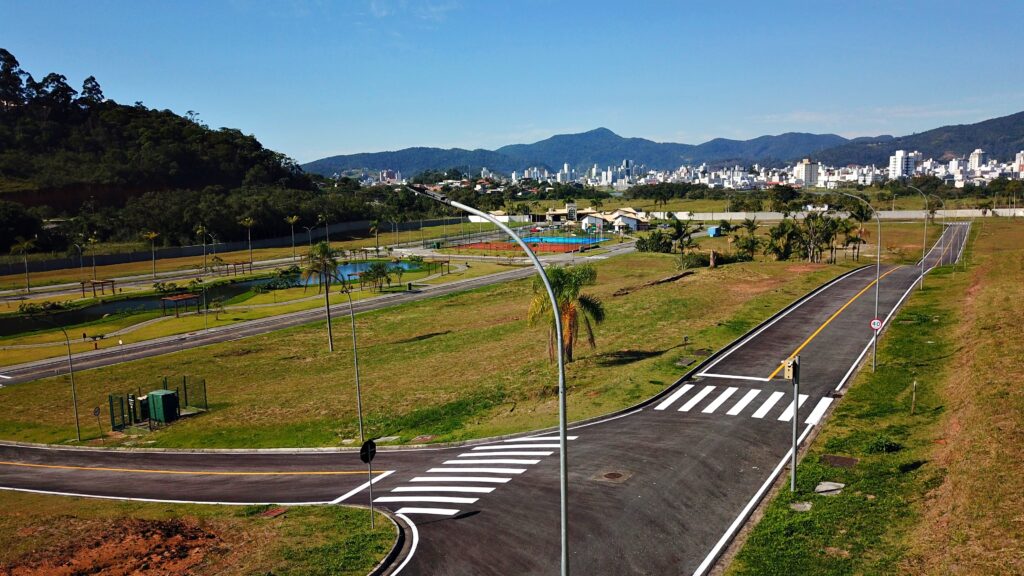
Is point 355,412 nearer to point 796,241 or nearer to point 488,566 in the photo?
point 488,566

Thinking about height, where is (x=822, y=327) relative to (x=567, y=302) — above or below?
below

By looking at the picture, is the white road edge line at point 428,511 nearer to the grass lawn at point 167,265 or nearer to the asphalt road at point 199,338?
the asphalt road at point 199,338

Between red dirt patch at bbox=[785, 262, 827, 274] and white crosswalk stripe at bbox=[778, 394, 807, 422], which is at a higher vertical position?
red dirt patch at bbox=[785, 262, 827, 274]

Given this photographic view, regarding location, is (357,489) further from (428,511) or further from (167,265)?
(167,265)

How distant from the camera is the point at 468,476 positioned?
26016 millimetres

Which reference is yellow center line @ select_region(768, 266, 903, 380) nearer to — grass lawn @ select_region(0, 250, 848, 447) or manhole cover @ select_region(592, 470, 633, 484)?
grass lawn @ select_region(0, 250, 848, 447)

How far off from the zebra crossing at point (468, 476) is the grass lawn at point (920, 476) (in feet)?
31.6

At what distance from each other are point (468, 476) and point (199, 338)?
50360 mm

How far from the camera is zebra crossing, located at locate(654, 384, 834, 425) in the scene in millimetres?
31391

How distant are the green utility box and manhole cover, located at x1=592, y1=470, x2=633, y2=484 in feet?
96.3

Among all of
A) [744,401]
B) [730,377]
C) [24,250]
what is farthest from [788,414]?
[24,250]

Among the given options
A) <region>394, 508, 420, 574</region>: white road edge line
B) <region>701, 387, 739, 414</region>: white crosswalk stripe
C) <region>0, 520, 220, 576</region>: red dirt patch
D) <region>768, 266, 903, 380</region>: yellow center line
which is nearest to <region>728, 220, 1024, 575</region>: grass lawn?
<region>768, 266, 903, 380</region>: yellow center line

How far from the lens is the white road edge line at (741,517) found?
18469 millimetres

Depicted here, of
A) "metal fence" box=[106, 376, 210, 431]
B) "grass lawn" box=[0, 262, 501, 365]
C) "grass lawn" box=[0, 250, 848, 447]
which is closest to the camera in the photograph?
"grass lawn" box=[0, 250, 848, 447]
